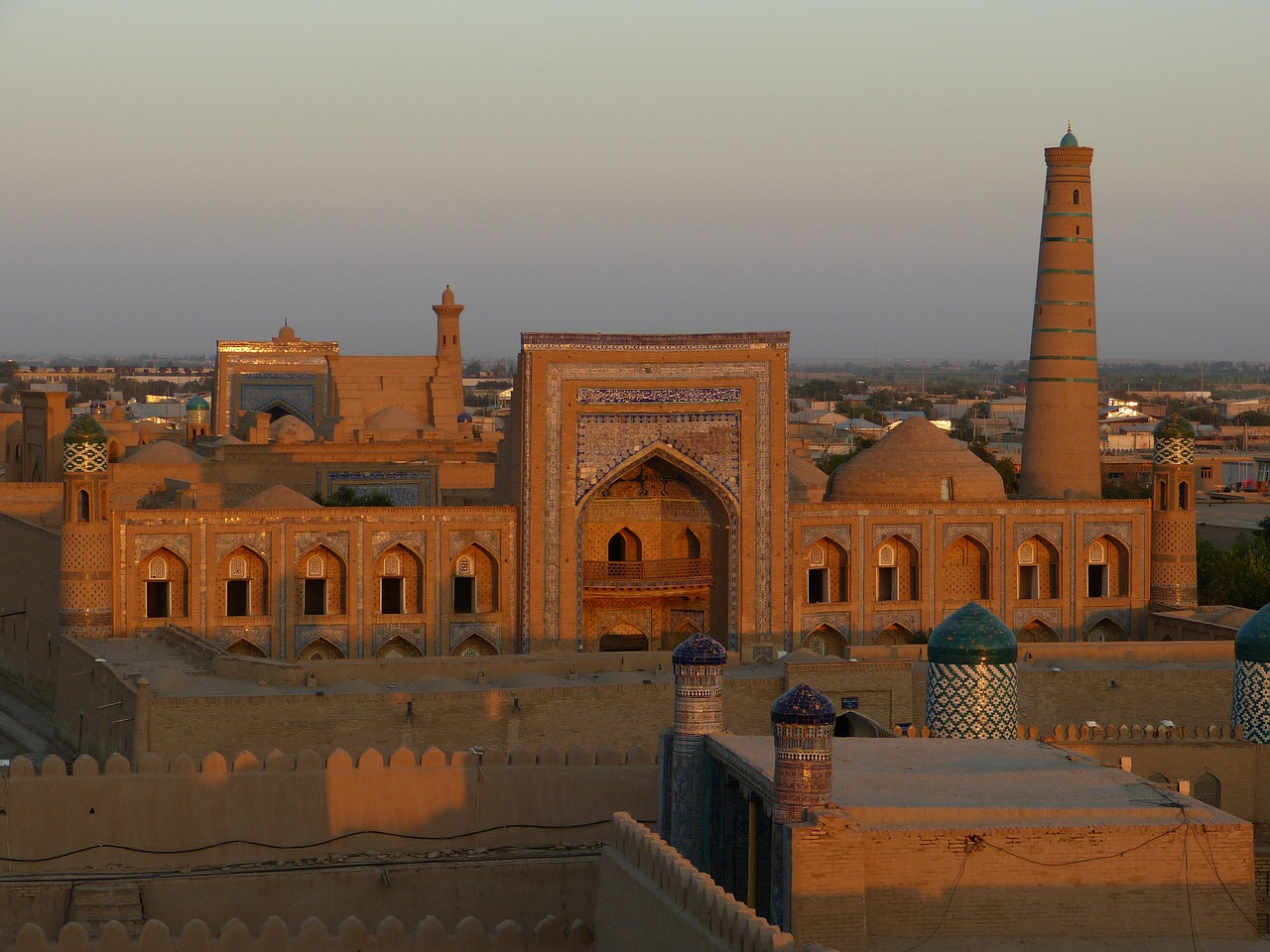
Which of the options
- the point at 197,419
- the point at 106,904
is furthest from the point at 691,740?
the point at 197,419

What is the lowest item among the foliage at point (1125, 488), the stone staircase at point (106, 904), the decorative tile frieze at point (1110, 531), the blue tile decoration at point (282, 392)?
Result: the stone staircase at point (106, 904)

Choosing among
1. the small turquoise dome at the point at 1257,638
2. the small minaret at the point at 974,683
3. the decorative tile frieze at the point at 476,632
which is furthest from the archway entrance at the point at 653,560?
the small minaret at the point at 974,683

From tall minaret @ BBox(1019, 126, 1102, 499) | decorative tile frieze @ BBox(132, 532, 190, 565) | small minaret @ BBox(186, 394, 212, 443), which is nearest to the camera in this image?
decorative tile frieze @ BBox(132, 532, 190, 565)

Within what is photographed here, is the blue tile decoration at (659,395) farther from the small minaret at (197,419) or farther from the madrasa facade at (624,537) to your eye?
the small minaret at (197,419)

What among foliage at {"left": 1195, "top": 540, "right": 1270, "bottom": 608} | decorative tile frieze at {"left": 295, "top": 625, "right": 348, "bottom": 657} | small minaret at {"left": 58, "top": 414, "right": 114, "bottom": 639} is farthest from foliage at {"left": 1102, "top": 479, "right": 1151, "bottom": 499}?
small minaret at {"left": 58, "top": 414, "right": 114, "bottom": 639}

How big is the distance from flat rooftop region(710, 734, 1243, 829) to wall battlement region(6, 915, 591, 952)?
2.20 meters

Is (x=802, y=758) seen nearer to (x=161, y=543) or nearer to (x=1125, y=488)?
(x=161, y=543)

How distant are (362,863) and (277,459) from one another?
808 inches

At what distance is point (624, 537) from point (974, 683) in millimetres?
15849

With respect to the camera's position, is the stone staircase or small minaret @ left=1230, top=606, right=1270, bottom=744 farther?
small minaret @ left=1230, top=606, right=1270, bottom=744

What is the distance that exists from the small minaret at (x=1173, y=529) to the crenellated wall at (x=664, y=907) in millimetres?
19558

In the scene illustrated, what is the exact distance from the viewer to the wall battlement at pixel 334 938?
15.5 metres

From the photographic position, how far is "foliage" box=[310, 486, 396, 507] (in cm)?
3375

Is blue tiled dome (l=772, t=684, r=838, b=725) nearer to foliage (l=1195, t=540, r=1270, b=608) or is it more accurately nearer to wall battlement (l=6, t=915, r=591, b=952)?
wall battlement (l=6, t=915, r=591, b=952)
